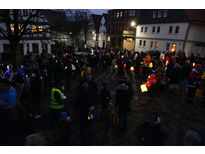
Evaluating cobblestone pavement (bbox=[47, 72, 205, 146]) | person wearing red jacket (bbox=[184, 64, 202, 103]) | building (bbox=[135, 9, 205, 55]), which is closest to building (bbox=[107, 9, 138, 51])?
building (bbox=[135, 9, 205, 55])

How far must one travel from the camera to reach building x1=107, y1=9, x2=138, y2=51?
37.1 metres

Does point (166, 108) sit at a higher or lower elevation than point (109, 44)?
lower

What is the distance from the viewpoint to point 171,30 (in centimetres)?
2716

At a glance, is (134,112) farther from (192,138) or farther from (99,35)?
(99,35)

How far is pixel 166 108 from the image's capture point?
740cm

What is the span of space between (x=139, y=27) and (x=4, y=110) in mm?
35080

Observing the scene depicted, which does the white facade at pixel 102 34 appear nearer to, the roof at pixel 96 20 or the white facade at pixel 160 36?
the roof at pixel 96 20

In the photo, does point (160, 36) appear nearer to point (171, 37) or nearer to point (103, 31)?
point (171, 37)

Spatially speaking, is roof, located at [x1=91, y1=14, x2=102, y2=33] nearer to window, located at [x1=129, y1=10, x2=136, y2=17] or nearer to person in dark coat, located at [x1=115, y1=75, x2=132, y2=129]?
window, located at [x1=129, y1=10, x2=136, y2=17]

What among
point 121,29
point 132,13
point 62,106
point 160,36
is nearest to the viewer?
point 62,106

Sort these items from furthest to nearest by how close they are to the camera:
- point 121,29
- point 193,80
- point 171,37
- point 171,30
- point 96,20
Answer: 1. point 96,20
2. point 121,29
3. point 171,30
4. point 171,37
5. point 193,80

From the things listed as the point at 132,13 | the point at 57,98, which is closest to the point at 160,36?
the point at 132,13

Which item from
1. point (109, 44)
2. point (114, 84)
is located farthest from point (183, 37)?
point (109, 44)

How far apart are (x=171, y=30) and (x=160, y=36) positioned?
7.90 ft
